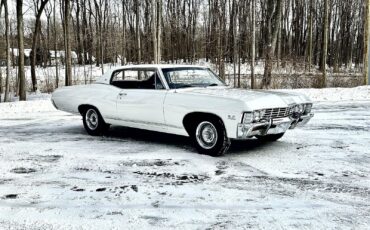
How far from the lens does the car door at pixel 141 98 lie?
6.62 metres

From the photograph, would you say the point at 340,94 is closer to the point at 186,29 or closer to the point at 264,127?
the point at 264,127

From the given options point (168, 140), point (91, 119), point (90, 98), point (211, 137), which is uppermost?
point (90, 98)

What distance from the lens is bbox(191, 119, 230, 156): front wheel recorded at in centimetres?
585

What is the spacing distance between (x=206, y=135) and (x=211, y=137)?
0.29 ft

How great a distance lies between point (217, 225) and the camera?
352cm

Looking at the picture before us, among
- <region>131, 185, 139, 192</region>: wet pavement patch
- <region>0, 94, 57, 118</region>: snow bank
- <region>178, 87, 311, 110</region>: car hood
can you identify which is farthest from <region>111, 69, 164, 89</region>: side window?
<region>0, 94, 57, 118</region>: snow bank

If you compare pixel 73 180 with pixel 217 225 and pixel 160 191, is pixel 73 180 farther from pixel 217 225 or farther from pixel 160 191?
pixel 217 225

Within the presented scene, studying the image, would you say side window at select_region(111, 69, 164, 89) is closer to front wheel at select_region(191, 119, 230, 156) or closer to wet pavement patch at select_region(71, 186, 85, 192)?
front wheel at select_region(191, 119, 230, 156)

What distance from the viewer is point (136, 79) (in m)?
7.23

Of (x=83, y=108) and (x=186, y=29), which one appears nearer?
(x=83, y=108)

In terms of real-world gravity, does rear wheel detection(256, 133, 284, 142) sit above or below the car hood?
below

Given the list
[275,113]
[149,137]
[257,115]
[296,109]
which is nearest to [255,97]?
[257,115]

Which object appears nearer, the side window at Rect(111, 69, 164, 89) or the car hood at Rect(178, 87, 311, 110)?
the car hood at Rect(178, 87, 311, 110)

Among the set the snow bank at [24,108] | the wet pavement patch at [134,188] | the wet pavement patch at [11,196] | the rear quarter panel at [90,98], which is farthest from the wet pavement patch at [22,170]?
the snow bank at [24,108]
